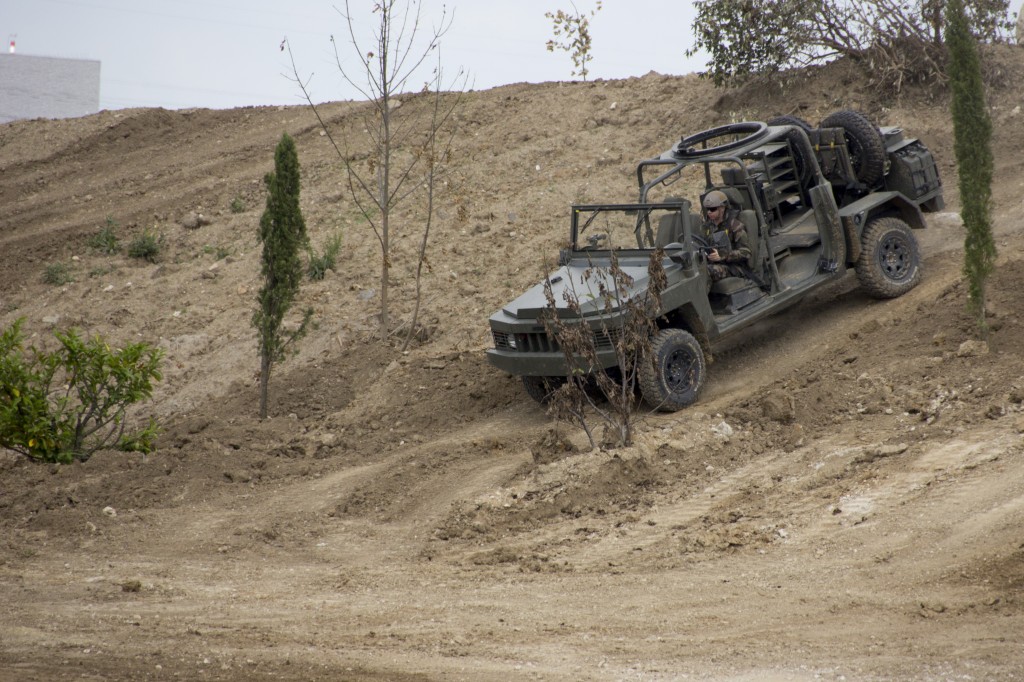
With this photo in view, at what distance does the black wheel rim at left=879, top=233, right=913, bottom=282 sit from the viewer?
10.3m

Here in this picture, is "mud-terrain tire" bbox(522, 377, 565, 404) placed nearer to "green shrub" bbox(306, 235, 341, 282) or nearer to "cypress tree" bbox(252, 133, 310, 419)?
"cypress tree" bbox(252, 133, 310, 419)

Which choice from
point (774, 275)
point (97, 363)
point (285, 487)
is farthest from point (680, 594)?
point (97, 363)

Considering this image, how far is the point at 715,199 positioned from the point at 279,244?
161 inches

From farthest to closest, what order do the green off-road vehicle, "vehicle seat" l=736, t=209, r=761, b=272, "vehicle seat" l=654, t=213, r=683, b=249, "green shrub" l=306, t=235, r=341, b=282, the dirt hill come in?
"green shrub" l=306, t=235, r=341, b=282
"vehicle seat" l=736, t=209, r=761, b=272
"vehicle seat" l=654, t=213, r=683, b=249
the green off-road vehicle
the dirt hill

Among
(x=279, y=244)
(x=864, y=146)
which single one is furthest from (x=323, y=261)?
(x=864, y=146)

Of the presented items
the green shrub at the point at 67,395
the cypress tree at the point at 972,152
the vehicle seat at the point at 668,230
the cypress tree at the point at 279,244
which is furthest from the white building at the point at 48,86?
the cypress tree at the point at 972,152

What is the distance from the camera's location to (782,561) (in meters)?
6.17

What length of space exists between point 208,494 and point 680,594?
14.0 ft

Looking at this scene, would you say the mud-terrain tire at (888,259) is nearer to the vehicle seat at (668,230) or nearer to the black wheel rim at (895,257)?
the black wheel rim at (895,257)

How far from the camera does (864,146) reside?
1041 centimetres

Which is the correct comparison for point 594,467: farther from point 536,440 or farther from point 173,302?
point 173,302

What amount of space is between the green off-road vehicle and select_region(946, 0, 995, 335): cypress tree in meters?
1.36

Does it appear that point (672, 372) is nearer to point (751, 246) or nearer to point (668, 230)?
point (668, 230)

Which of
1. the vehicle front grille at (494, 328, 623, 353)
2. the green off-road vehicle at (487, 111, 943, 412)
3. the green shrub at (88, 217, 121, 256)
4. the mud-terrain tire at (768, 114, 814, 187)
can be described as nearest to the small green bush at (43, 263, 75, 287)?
the green shrub at (88, 217, 121, 256)
